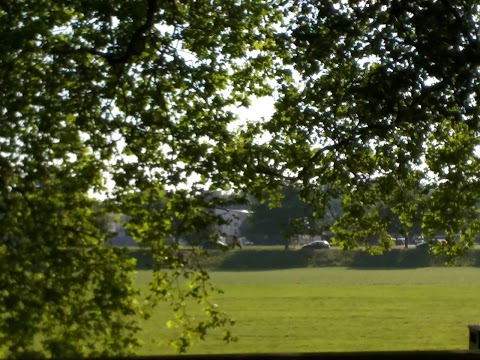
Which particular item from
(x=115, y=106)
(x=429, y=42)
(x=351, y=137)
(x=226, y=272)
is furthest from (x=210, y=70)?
(x=226, y=272)

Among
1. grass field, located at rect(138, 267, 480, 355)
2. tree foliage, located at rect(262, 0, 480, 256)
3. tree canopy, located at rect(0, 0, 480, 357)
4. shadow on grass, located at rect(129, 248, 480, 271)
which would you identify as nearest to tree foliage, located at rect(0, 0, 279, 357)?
tree canopy, located at rect(0, 0, 480, 357)

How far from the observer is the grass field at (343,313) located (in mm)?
28188

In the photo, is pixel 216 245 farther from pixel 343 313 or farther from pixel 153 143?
pixel 343 313

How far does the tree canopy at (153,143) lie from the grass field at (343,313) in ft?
10.5

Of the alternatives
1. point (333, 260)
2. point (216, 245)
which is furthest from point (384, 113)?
point (333, 260)

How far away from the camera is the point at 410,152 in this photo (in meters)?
14.6

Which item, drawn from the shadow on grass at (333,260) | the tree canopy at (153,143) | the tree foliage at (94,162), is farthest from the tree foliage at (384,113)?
the shadow on grass at (333,260)

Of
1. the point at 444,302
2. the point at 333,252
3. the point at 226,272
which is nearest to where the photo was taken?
the point at 444,302

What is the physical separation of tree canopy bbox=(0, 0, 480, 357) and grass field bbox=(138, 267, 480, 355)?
3.20 meters

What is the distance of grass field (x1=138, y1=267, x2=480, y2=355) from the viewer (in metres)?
28.2

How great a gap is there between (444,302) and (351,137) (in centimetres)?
3268

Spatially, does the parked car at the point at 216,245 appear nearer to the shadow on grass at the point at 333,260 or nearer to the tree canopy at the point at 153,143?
the tree canopy at the point at 153,143

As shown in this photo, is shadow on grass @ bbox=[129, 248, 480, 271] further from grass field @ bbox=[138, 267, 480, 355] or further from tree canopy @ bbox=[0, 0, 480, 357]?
tree canopy @ bbox=[0, 0, 480, 357]

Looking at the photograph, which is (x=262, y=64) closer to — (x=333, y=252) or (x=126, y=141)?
(x=126, y=141)
